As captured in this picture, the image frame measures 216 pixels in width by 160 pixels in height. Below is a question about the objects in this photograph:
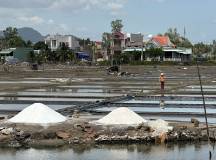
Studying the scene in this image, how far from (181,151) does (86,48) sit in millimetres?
89287

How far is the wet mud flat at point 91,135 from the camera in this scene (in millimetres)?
10453

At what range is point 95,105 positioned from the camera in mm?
17125

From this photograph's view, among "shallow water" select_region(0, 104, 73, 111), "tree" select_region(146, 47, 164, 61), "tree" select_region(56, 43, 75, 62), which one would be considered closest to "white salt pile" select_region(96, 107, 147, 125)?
"shallow water" select_region(0, 104, 73, 111)

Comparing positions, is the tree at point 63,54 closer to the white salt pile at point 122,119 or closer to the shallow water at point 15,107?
the shallow water at point 15,107

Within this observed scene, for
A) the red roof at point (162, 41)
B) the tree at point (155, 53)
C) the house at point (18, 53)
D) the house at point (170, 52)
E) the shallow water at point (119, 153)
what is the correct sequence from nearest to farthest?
1. the shallow water at point (119, 153)
2. the tree at point (155, 53)
3. the house at point (170, 52)
4. the red roof at point (162, 41)
5. the house at point (18, 53)

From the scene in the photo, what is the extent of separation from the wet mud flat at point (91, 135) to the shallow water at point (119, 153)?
0.31 metres

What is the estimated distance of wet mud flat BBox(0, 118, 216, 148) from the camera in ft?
34.3

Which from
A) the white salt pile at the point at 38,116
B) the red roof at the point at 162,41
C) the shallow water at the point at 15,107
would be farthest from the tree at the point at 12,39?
the white salt pile at the point at 38,116

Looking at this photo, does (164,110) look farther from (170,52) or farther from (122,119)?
(170,52)

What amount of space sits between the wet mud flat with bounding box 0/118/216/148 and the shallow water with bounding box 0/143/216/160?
0.31m

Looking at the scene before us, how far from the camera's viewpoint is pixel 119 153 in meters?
9.64

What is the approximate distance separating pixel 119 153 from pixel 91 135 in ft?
3.99

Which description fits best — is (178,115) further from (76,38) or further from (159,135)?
(76,38)

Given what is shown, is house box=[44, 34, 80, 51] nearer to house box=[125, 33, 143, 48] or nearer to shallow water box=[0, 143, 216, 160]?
house box=[125, 33, 143, 48]
